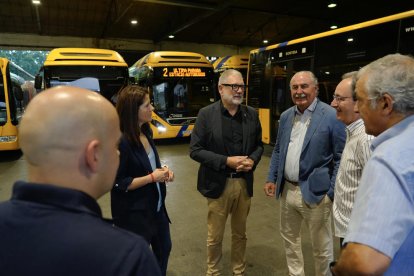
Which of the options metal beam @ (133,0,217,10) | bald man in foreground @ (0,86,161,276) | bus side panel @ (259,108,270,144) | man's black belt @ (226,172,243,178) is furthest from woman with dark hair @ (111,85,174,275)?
metal beam @ (133,0,217,10)

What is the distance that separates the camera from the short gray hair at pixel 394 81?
45.9 inches

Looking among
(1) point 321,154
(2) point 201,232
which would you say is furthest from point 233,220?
(2) point 201,232

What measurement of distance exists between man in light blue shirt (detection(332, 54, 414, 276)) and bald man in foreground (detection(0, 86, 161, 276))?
71 centimetres

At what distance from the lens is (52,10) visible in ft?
45.5

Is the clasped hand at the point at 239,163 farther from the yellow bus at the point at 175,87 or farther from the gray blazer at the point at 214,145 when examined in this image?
the yellow bus at the point at 175,87

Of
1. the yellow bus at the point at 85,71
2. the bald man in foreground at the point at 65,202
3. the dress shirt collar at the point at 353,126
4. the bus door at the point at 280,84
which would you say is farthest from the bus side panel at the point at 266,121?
the bald man in foreground at the point at 65,202

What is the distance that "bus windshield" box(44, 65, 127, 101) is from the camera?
882cm

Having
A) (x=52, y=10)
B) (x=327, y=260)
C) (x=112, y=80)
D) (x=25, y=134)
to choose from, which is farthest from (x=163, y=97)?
(x=25, y=134)

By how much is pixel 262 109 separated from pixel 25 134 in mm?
8425

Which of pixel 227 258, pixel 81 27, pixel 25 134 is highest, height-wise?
pixel 81 27

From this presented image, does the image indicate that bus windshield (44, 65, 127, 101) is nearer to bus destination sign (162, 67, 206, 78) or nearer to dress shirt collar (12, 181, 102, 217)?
bus destination sign (162, 67, 206, 78)

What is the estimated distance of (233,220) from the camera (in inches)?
121

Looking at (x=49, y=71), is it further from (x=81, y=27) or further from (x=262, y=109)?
(x=81, y=27)

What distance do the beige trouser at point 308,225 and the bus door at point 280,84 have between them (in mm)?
5176
